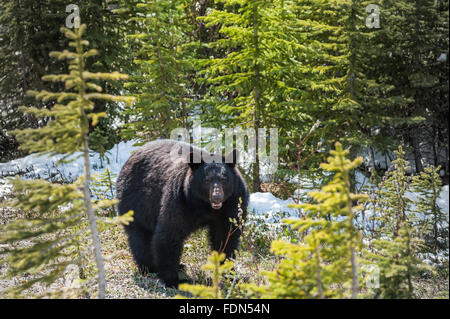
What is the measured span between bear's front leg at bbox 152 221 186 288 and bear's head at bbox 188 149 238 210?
0.49 m

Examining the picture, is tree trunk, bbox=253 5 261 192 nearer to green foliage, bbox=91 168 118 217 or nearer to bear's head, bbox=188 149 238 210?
green foliage, bbox=91 168 118 217

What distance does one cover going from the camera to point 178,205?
14.9 feet

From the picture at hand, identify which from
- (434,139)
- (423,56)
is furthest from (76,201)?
(434,139)

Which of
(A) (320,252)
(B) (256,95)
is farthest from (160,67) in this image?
(A) (320,252)

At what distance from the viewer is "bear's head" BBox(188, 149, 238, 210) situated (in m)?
4.40

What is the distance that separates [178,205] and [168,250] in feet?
1.79

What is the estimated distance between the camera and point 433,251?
12.8ft

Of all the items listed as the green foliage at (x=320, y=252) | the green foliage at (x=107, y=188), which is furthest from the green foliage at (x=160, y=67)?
the green foliage at (x=320, y=252)

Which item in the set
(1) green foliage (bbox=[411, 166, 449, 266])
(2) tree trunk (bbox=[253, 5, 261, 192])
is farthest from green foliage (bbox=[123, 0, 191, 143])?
(1) green foliage (bbox=[411, 166, 449, 266])

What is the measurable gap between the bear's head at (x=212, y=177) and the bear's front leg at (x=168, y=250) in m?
0.49

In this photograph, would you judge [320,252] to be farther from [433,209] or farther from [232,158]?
[232,158]
